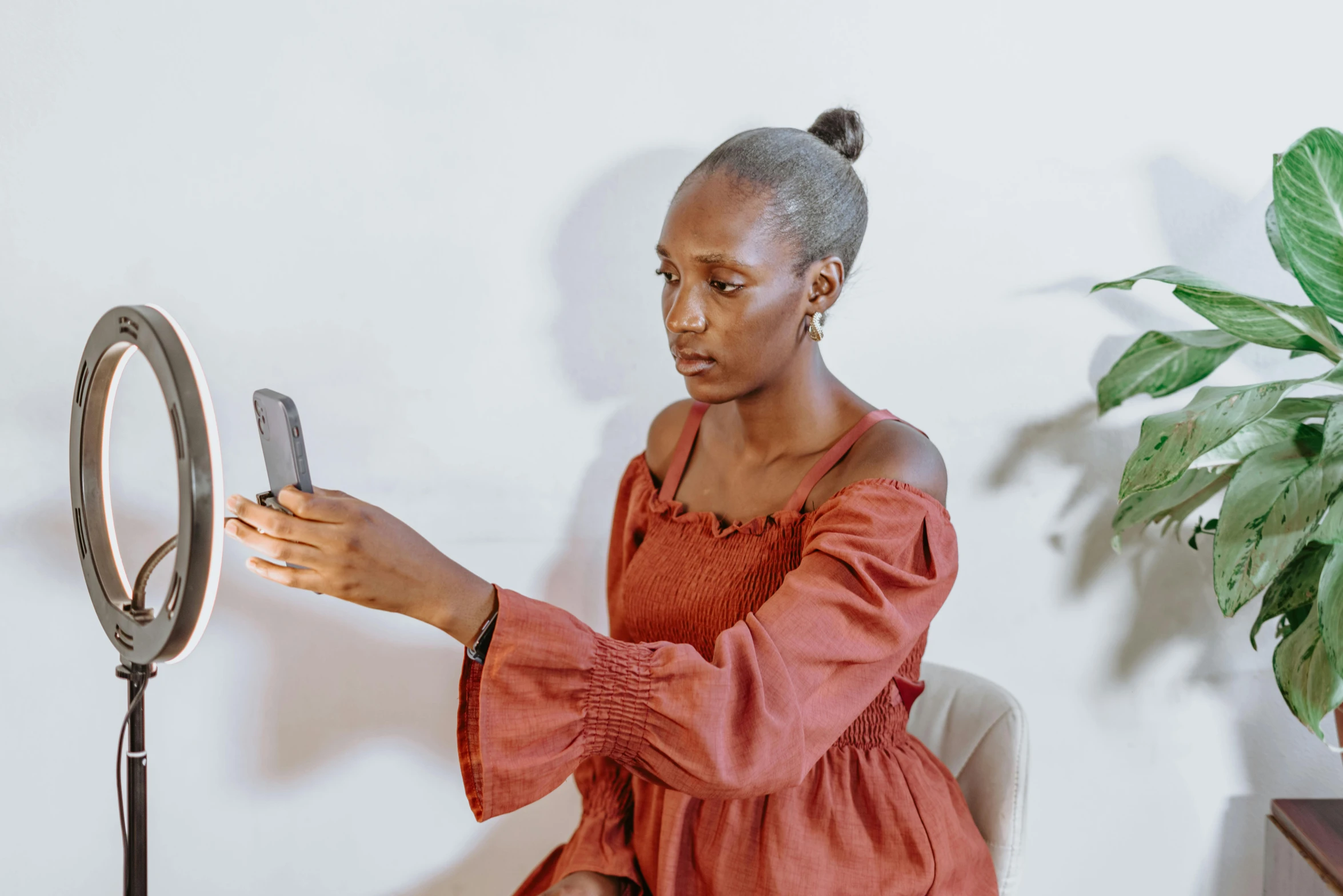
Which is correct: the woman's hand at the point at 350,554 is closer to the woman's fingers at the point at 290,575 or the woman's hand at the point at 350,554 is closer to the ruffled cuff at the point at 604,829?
the woman's fingers at the point at 290,575

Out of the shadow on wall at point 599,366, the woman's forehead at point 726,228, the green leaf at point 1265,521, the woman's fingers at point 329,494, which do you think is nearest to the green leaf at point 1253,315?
the green leaf at point 1265,521

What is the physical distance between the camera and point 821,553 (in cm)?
97

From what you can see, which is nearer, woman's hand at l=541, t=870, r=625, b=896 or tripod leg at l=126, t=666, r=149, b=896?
tripod leg at l=126, t=666, r=149, b=896

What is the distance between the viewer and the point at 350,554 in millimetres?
768

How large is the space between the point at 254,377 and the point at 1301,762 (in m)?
1.58

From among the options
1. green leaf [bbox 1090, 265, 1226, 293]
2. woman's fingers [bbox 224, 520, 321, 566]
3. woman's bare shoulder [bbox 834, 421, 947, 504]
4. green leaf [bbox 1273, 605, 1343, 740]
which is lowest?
green leaf [bbox 1273, 605, 1343, 740]

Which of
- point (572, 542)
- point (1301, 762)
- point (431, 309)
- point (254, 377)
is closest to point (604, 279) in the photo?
point (431, 309)

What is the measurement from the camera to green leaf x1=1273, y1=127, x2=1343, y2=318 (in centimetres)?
114

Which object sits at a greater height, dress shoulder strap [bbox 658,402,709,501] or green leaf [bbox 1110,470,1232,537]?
dress shoulder strap [bbox 658,402,709,501]

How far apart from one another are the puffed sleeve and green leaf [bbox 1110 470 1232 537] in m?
0.53

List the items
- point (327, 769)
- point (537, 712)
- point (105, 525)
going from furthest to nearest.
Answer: point (327, 769)
point (105, 525)
point (537, 712)

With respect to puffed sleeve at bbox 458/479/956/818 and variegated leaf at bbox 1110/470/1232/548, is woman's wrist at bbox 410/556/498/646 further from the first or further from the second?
variegated leaf at bbox 1110/470/1232/548

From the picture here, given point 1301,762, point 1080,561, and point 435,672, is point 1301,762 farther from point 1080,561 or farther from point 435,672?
point 435,672

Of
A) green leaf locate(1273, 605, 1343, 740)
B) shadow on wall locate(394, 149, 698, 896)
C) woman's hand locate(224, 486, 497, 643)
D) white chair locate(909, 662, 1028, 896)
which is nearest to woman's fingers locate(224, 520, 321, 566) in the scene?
woman's hand locate(224, 486, 497, 643)
